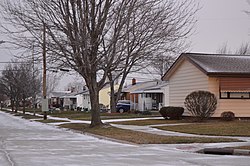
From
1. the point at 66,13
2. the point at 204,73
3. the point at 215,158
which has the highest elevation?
the point at 66,13

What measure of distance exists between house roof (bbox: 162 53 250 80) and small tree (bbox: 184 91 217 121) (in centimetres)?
140

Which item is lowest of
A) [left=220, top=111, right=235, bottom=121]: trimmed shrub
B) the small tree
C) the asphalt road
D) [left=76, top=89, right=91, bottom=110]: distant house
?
the asphalt road

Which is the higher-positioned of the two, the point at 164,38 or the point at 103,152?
the point at 164,38

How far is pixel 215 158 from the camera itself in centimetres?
1495

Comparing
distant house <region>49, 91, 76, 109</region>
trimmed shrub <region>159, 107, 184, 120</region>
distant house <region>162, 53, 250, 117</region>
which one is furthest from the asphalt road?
distant house <region>49, 91, 76, 109</region>

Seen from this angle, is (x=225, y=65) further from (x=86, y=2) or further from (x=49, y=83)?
(x=49, y=83)

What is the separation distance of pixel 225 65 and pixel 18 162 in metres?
22.1

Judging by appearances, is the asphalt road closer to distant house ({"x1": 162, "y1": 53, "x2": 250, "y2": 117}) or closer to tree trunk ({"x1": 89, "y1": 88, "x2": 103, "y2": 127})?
tree trunk ({"x1": 89, "y1": 88, "x2": 103, "y2": 127})

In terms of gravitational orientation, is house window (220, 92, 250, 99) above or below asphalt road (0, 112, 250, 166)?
above

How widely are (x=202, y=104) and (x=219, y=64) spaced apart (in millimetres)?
3818

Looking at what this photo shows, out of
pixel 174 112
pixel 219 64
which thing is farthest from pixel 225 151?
pixel 174 112

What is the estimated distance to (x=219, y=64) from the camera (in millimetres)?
33438

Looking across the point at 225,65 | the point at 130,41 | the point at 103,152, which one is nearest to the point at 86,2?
the point at 130,41

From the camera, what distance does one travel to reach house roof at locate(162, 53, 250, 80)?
103 feet
